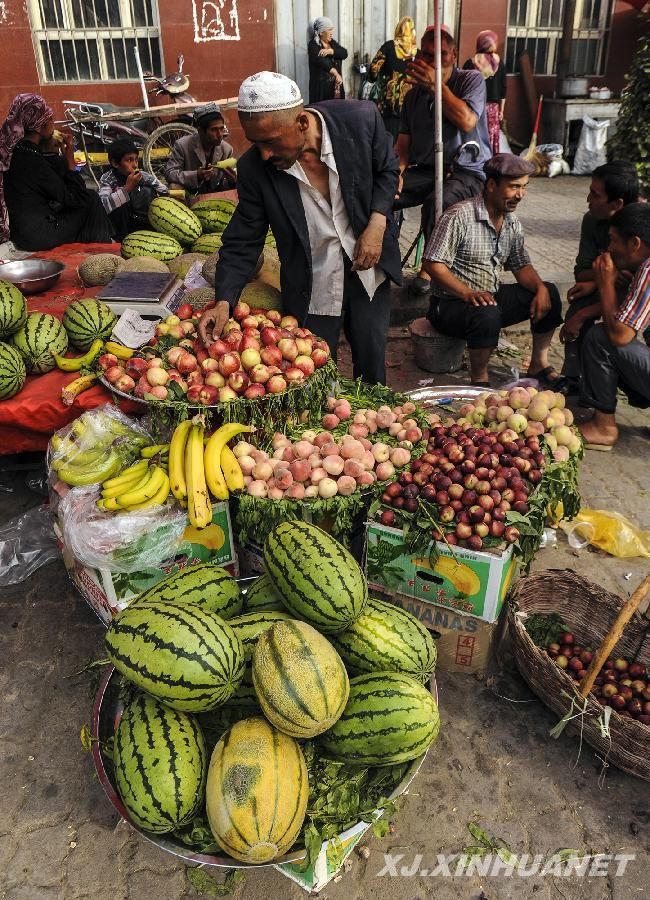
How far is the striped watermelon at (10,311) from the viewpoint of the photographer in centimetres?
350

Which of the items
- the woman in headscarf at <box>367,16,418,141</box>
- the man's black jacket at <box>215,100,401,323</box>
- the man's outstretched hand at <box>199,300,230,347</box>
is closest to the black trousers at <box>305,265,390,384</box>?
the man's black jacket at <box>215,100,401,323</box>

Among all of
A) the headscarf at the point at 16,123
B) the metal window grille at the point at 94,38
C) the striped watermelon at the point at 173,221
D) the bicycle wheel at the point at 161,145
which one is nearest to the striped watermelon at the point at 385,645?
the striped watermelon at the point at 173,221

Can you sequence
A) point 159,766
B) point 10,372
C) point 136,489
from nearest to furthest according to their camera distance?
1. point 159,766
2. point 136,489
3. point 10,372

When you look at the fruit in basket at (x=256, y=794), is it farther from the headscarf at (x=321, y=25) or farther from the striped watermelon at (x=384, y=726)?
the headscarf at (x=321, y=25)

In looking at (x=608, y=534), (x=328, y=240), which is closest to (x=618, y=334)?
(x=608, y=534)

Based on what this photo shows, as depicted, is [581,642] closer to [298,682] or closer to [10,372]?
[298,682]

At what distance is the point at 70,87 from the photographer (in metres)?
10.6

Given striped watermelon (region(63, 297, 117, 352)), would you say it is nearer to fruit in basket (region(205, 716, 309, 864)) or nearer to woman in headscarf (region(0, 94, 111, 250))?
woman in headscarf (region(0, 94, 111, 250))

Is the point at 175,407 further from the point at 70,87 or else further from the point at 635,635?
the point at 70,87

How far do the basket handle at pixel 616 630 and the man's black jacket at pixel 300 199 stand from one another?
87.5 inches

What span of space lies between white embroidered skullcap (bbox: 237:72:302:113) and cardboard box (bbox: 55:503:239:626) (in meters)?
1.76

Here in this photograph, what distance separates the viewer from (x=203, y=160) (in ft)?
23.0

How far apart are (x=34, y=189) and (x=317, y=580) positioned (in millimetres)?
4954

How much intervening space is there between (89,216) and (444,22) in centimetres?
867
